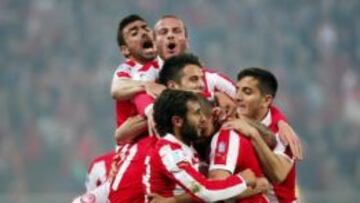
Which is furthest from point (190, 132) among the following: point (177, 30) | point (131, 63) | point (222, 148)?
point (131, 63)

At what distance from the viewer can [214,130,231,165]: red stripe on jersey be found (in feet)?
19.2

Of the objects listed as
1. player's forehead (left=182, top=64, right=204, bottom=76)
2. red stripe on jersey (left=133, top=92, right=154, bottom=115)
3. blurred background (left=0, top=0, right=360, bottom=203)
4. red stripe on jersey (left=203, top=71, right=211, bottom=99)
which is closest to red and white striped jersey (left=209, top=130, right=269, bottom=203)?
player's forehead (left=182, top=64, right=204, bottom=76)

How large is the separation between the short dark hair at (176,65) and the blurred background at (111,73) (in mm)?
6800

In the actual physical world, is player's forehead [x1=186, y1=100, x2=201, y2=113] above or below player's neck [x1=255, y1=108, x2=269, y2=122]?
below

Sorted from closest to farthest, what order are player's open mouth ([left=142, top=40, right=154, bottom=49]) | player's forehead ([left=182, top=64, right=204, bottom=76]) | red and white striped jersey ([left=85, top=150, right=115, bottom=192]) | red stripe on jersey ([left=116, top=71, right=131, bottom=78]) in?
player's forehead ([left=182, top=64, right=204, bottom=76]) → red stripe on jersey ([left=116, top=71, right=131, bottom=78]) → player's open mouth ([left=142, top=40, right=154, bottom=49]) → red and white striped jersey ([left=85, top=150, right=115, bottom=192])

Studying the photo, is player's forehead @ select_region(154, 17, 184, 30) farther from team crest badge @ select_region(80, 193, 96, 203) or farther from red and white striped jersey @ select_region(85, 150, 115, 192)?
red and white striped jersey @ select_region(85, 150, 115, 192)

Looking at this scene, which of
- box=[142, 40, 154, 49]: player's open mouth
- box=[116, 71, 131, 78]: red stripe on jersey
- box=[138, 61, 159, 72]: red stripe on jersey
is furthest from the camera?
box=[142, 40, 154, 49]: player's open mouth

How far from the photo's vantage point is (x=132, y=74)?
6.82 metres

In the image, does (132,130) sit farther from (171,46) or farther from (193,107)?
(193,107)

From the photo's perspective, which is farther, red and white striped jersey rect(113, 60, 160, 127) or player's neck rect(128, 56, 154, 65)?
player's neck rect(128, 56, 154, 65)

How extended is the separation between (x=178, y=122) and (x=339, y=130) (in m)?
8.48

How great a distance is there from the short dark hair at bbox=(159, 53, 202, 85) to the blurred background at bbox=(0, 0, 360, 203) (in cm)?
680

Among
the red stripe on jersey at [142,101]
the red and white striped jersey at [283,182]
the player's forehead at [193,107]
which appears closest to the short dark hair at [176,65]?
the red stripe on jersey at [142,101]

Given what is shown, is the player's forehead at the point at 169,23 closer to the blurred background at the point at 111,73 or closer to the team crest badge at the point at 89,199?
the team crest badge at the point at 89,199
